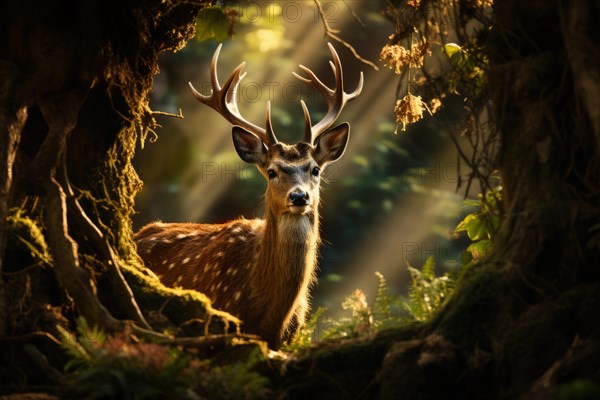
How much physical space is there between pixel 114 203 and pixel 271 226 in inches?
85.4

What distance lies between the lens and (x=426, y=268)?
24.3 feet

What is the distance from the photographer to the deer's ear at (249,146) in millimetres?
9102

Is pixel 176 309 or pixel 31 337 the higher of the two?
pixel 176 309

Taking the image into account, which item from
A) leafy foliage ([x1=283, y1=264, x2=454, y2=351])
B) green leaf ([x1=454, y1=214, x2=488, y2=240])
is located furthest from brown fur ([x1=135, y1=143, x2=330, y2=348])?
green leaf ([x1=454, y1=214, x2=488, y2=240])

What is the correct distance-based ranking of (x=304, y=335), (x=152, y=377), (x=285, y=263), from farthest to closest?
(x=285, y=263), (x=304, y=335), (x=152, y=377)

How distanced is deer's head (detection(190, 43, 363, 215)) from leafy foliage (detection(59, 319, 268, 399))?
3.44 meters

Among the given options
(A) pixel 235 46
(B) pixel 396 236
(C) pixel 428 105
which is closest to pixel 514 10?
(C) pixel 428 105

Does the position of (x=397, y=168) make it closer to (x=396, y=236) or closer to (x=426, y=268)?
(x=396, y=236)

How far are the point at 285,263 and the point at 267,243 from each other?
315 mm

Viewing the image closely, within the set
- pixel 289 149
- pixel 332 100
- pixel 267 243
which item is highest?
pixel 332 100

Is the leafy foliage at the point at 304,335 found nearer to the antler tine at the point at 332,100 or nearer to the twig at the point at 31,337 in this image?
the antler tine at the point at 332,100

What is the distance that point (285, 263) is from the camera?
8.25 m

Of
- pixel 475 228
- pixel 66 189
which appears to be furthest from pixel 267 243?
pixel 66 189

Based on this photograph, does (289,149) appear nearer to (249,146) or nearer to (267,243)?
(249,146)
